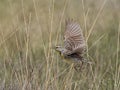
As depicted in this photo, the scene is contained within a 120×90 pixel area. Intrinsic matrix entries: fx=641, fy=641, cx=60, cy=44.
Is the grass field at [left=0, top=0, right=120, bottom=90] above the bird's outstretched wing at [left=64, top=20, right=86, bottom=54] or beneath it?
beneath

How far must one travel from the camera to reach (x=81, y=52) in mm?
4301

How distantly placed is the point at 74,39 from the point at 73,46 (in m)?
0.09

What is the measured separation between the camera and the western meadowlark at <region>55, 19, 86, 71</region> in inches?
170

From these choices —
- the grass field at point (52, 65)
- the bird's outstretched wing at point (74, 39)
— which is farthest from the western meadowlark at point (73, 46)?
the grass field at point (52, 65)

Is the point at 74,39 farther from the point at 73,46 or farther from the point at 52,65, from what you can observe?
the point at 52,65

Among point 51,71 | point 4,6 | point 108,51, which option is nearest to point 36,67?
point 51,71

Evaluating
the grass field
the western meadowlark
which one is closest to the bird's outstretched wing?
the western meadowlark

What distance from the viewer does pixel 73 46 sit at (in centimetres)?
438

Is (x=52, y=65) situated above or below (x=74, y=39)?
below

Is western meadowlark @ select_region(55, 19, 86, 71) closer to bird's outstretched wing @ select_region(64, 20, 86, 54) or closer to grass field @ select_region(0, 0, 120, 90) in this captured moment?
bird's outstretched wing @ select_region(64, 20, 86, 54)

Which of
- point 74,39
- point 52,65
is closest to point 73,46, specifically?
point 74,39

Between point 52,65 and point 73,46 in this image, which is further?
point 52,65

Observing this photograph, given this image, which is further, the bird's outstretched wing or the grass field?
the grass field

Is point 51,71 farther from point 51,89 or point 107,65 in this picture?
point 107,65
